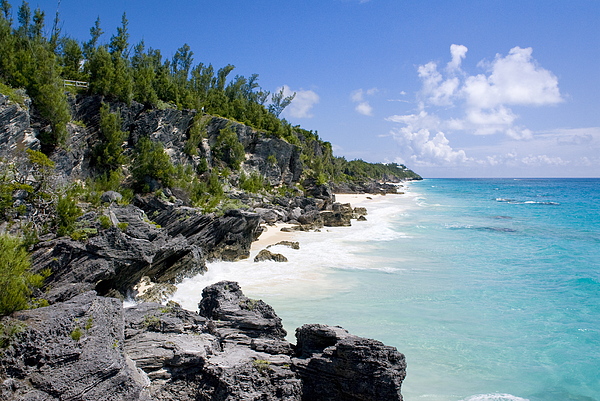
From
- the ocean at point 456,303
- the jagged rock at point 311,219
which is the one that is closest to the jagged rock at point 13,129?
the ocean at point 456,303

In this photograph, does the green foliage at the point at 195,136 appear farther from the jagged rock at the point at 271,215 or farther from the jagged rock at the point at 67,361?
the jagged rock at the point at 67,361

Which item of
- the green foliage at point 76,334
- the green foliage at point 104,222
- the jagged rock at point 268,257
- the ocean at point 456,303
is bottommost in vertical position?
the ocean at point 456,303

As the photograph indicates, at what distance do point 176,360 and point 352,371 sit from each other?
3833 millimetres

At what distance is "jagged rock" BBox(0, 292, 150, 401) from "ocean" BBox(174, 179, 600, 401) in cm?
651

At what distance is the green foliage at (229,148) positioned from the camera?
1812 inches

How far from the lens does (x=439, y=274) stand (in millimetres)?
21266

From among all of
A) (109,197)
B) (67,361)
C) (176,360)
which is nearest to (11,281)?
(67,361)

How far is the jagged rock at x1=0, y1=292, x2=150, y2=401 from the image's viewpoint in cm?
632

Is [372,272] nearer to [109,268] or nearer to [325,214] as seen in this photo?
[109,268]

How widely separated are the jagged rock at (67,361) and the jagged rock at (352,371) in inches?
138

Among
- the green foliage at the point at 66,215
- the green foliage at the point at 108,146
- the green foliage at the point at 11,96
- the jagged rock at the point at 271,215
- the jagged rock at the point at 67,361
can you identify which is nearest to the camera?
the jagged rock at the point at 67,361

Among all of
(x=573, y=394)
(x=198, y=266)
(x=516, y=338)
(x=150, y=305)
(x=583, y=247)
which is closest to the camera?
(x=150, y=305)

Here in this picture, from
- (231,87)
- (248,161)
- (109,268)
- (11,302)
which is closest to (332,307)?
(109,268)

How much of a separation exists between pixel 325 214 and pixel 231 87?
45959mm
